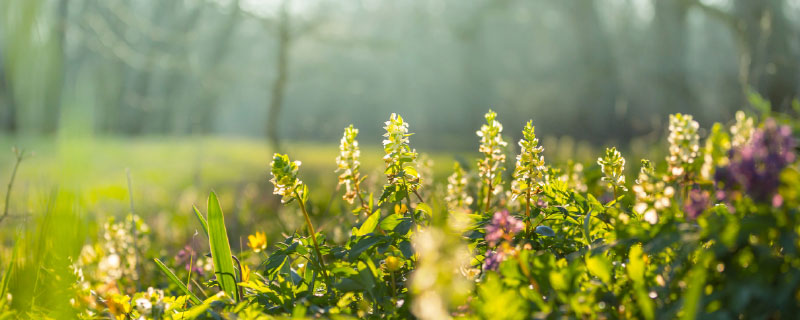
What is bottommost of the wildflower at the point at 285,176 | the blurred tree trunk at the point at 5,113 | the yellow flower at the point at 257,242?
the blurred tree trunk at the point at 5,113

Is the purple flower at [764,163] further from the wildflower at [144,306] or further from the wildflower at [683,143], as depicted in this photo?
the wildflower at [144,306]

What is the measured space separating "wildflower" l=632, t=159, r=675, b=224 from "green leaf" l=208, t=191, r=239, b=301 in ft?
2.98

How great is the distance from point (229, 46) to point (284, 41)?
20.0m

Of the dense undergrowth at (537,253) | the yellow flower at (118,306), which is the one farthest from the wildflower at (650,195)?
the yellow flower at (118,306)

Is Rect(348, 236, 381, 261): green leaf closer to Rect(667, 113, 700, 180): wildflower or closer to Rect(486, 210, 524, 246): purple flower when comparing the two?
Rect(486, 210, 524, 246): purple flower

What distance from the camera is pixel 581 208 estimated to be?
1.20 meters

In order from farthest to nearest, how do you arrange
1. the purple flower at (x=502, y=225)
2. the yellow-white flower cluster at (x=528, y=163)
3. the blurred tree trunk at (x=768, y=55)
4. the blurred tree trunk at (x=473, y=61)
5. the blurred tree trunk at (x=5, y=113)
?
the blurred tree trunk at (x=5, y=113)
the blurred tree trunk at (x=473, y=61)
the blurred tree trunk at (x=768, y=55)
the yellow-white flower cluster at (x=528, y=163)
the purple flower at (x=502, y=225)

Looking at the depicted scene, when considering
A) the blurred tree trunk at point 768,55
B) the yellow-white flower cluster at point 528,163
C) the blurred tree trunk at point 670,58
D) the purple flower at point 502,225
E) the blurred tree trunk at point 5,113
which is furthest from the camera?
the blurred tree trunk at point 5,113

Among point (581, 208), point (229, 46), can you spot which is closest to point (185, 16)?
point (229, 46)

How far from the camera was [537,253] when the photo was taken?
1160 millimetres

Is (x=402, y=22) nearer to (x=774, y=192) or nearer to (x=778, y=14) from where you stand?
(x=778, y=14)

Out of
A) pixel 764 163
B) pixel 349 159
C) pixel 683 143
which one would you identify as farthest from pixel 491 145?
pixel 764 163

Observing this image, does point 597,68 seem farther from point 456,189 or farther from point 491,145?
point 491,145

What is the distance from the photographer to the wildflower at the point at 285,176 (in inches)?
40.3
